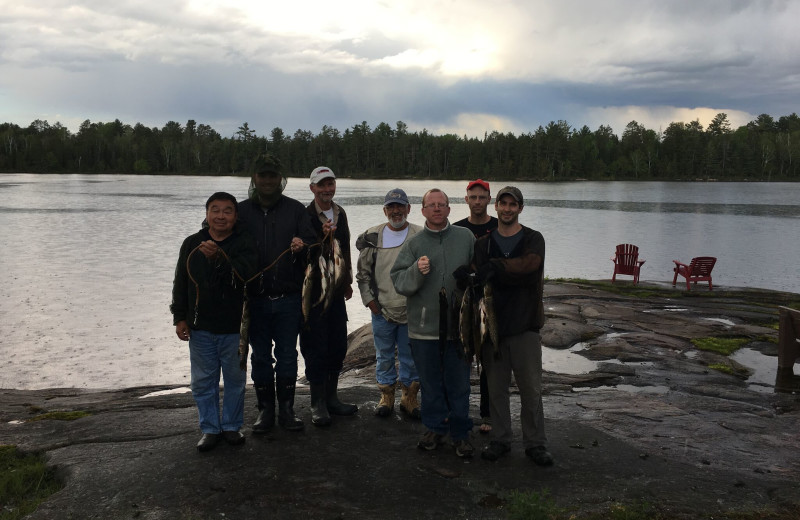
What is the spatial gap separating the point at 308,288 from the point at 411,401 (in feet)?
5.91

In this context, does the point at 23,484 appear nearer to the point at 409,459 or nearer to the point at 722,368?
the point at 409,459

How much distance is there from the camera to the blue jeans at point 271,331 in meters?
5.73

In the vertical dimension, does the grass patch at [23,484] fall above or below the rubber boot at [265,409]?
below

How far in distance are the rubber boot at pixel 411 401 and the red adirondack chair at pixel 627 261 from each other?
14223 mm

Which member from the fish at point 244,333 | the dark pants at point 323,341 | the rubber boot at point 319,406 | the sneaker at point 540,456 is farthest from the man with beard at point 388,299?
the sneaker at point 540,456

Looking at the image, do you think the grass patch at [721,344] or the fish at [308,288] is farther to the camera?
the grass patch at [721,344]

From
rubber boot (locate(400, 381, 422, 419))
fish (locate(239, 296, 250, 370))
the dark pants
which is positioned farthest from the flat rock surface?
fish (locate(239, 296, 250, 370))

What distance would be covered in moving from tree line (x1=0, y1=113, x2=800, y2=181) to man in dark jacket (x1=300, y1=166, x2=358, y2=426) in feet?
460

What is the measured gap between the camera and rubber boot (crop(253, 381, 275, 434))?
5.87 metres

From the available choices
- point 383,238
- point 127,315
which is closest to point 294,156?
point 127,315

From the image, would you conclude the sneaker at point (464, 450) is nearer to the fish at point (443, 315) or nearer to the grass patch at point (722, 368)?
the fish at point (443, 315)

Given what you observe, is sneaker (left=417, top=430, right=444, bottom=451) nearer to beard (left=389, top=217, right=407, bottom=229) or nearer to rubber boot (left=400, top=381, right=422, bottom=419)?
rubber boot (left=400, top=381, right=422, bottom=419)

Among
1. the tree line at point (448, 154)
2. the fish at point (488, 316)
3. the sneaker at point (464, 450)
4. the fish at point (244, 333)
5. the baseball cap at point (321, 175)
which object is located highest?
the tree line at point (448, 154)

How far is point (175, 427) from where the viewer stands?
626 cm
